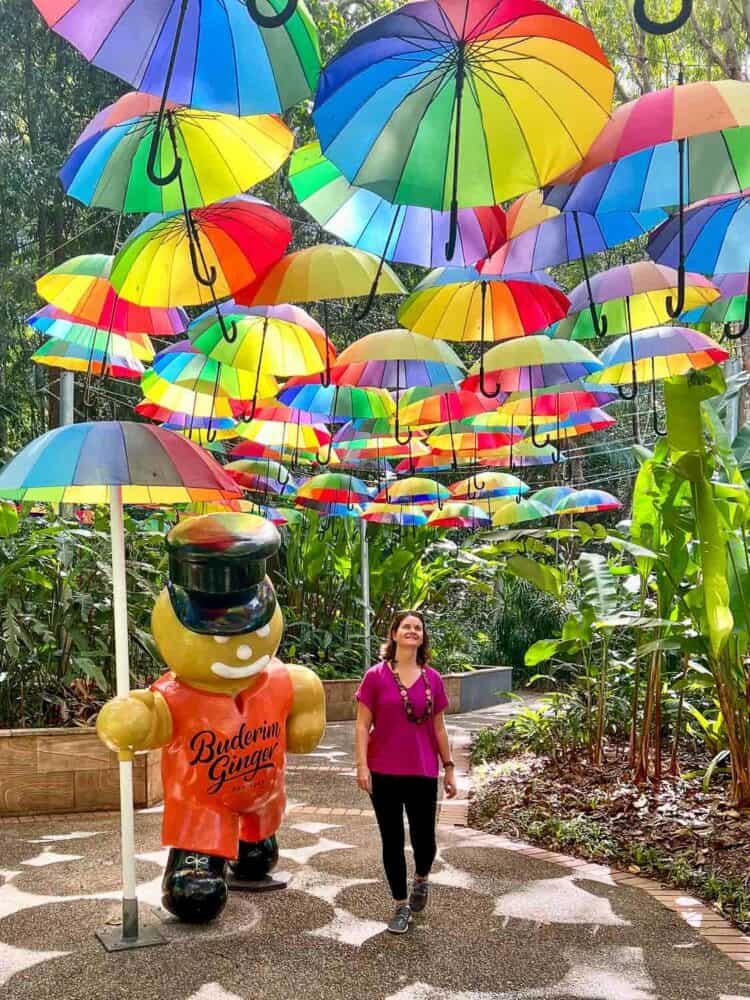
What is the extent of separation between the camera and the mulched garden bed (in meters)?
5.04

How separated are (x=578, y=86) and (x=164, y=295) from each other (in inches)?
95.7

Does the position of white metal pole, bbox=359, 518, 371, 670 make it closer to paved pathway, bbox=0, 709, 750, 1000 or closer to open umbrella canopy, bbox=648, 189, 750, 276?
paved pathway, bbox=0, 709, 750, 1000

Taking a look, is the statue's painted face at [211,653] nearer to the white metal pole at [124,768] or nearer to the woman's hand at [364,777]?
the white metal pole at [124,768]

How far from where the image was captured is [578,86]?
307 cm

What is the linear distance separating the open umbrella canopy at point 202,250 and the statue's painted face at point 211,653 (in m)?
1.52

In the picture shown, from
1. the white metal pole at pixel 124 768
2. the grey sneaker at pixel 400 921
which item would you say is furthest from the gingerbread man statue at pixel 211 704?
the grey sneaker at pixel 400 921

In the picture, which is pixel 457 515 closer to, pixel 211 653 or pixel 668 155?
pixel 211 653

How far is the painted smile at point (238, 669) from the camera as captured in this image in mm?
4543

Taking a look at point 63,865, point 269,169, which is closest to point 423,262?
→ point 269,169

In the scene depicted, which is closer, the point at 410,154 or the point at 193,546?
the point at 410,154

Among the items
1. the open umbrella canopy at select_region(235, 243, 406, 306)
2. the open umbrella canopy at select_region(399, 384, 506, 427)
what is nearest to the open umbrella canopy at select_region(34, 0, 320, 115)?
the open umbrella canopy at select_region(235, 243, 406, 306)

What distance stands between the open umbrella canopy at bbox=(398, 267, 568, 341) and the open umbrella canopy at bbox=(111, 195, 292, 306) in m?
0.97

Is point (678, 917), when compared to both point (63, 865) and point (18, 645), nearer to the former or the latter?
point (63, 865)

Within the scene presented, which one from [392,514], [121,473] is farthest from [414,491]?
[121,473]
